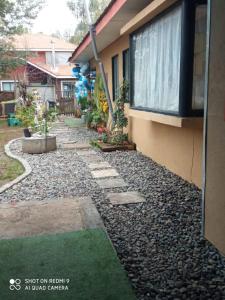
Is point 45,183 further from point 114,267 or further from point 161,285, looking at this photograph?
point 161,285

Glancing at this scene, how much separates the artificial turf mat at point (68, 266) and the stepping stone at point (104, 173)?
2.17m

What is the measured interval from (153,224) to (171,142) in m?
2.19

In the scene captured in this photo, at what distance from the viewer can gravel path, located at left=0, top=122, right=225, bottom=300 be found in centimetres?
231

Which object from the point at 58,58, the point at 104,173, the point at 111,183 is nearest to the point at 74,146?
the point at 104,173

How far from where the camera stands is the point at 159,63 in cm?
433

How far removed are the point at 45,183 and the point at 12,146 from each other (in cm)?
385

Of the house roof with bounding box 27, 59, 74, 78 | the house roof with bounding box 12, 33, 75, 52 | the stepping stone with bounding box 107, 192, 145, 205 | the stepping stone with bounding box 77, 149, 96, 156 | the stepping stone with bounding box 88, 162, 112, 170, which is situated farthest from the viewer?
the house roof with bounding box 12, 33, 75, 52

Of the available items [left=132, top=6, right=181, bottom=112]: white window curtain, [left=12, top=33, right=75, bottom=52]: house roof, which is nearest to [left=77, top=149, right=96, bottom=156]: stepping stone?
[left=132, top=6, right=181, bottom=112]: white window curtain

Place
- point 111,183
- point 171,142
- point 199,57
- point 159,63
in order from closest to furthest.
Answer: point 199,57, point 159,63, point 111,183, point 171,142

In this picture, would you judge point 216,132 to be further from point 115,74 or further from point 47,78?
point 47,78

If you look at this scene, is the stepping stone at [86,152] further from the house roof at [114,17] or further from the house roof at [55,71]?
the house roof at [55,71]

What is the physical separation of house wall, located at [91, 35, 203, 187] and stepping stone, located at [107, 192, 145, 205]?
2.89 ft

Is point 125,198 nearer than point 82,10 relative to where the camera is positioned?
Yes

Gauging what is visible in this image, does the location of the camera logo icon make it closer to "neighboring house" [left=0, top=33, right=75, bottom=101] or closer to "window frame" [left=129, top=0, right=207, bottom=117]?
"window frame" [left=129, top=0, right=207, bottom=117]
